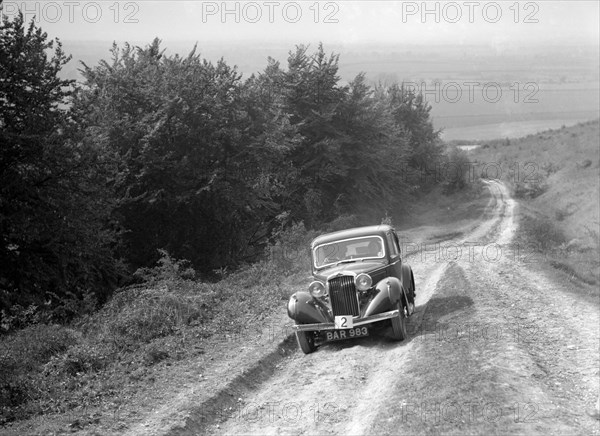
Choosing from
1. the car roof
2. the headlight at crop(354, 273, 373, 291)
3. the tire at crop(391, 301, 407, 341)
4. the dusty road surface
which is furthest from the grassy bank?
the headlight at crop(354, 273, 373, 291)

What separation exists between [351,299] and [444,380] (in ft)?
11.2

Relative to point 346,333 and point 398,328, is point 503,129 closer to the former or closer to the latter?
point 398,328

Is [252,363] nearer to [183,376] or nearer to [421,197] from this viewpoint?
[183,376]

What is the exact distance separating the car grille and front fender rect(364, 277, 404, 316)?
36cm

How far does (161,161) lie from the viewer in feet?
89.4

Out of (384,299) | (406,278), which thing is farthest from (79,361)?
(406,278)

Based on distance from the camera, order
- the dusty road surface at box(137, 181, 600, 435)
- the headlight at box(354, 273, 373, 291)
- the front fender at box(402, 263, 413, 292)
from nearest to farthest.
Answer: the dusty road surface at box(137, 181, 600, 435)
the headlight at box(354, 273, 373, 291)
the front fender at box(402, 263, 413, 292)

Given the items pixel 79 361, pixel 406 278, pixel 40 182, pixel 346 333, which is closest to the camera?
pixel 79 361

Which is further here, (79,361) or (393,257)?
(393,257)

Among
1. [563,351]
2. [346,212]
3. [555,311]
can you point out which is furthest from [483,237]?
[563,351]

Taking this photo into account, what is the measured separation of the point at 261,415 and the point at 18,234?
10.7m

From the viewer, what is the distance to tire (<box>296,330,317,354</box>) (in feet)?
46.1

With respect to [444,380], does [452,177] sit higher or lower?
lower

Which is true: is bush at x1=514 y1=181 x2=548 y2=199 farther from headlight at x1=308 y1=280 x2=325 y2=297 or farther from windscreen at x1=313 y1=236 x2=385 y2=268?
headlight at x1=308 y1=280 x2=325 y2=297
